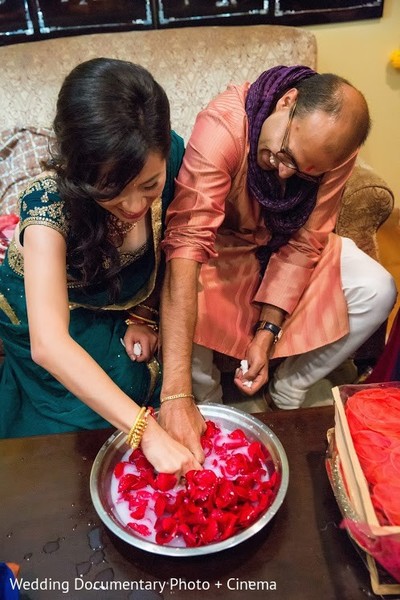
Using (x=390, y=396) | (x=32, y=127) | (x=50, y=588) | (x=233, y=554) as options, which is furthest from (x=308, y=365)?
(x=32, y=127)

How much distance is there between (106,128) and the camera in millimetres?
1045

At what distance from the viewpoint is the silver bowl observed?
0.96 meters

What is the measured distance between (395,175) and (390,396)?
7.73 ft

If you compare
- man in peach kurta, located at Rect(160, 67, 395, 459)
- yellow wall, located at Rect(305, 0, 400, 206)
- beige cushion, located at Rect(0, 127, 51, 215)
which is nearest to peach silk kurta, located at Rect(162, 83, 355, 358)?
man in peach kurta, located at Rect(160, 67, 395, 459)

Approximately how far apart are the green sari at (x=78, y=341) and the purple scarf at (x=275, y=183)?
22 centimetres

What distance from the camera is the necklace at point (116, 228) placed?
1.42m

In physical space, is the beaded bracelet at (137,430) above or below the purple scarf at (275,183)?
below

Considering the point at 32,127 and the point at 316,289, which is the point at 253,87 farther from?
the point at 32,127

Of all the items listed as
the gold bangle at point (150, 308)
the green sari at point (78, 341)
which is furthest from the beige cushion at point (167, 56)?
the gold bangle at point (150, 308)

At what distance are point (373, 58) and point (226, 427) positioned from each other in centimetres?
219

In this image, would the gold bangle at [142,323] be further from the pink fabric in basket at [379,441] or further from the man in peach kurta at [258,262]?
the pink fabric in basket at [379,441]

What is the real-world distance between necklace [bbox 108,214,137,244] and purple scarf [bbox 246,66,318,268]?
0.38m

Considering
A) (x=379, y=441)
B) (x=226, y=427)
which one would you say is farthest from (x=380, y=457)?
(x=226, y=427)

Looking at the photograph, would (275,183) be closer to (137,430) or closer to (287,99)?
(287,99)
